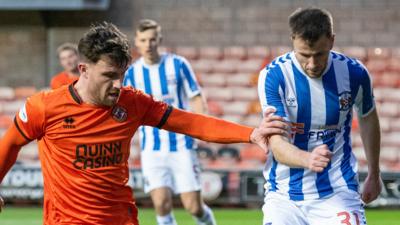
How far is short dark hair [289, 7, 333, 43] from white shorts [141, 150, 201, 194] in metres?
3.68

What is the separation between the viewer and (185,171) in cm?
838

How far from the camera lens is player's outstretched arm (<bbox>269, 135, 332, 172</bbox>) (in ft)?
13.8

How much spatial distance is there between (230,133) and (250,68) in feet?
34.5

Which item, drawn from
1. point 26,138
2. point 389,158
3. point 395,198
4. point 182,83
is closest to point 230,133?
point 26,138

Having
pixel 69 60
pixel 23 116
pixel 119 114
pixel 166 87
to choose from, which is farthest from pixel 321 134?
pixel 69 60

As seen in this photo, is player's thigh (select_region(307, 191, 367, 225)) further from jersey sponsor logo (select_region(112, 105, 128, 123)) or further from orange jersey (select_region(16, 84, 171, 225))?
jersey sponsor logo (select_region(112, 105, 128, 123))

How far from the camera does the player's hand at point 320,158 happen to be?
13.7 feet

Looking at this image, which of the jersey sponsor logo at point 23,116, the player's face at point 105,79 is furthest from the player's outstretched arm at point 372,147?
the jersey sponsor logo at point 23,116

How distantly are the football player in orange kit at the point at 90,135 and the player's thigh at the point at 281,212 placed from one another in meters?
0.49

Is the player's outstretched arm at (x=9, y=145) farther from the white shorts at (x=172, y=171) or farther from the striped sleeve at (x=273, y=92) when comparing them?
the white shorts at (x=172, y=171)

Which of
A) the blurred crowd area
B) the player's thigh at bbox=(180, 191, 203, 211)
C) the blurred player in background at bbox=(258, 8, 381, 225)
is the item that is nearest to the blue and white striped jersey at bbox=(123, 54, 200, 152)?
the player's thigh at bbox=(180, 191, 203, 211)

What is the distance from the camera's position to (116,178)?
16.1 feet

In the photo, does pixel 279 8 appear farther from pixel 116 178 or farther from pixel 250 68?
pixel 116 178

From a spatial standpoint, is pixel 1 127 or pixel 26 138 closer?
pixel 26 138
